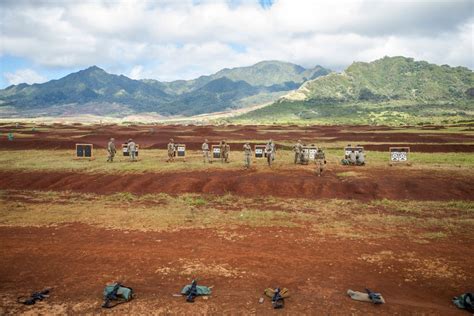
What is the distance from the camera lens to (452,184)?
25.4 meters

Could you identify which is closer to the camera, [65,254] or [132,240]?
[65,254]

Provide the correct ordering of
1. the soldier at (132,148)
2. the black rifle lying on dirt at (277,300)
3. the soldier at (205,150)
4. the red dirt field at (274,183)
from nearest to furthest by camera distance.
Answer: the black rifle lying on dirt at (277,300)
the red dirt field at (274,183)
the soldier at (205,150)
the soldier at (132,148)

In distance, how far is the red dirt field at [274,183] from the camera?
973 inches

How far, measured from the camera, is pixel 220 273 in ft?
40.8

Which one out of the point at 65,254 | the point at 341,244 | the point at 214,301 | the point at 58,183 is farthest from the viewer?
the point at 58,183

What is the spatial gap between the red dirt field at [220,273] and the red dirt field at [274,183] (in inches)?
339

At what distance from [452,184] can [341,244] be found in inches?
583

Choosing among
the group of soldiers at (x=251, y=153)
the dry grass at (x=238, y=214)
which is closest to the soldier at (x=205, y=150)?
the group of soldiers at (x=251, y=153)

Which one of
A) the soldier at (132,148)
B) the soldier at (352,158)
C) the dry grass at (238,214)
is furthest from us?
the soldier at (132,148)

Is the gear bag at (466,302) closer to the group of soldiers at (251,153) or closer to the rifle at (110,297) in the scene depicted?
the rifle at (110,297)

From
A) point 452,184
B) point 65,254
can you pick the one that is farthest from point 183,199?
point 452,184

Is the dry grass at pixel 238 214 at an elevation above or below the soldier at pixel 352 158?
below

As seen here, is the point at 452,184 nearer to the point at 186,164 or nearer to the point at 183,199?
the point at 183,199

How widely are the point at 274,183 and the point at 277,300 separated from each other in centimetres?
1683
